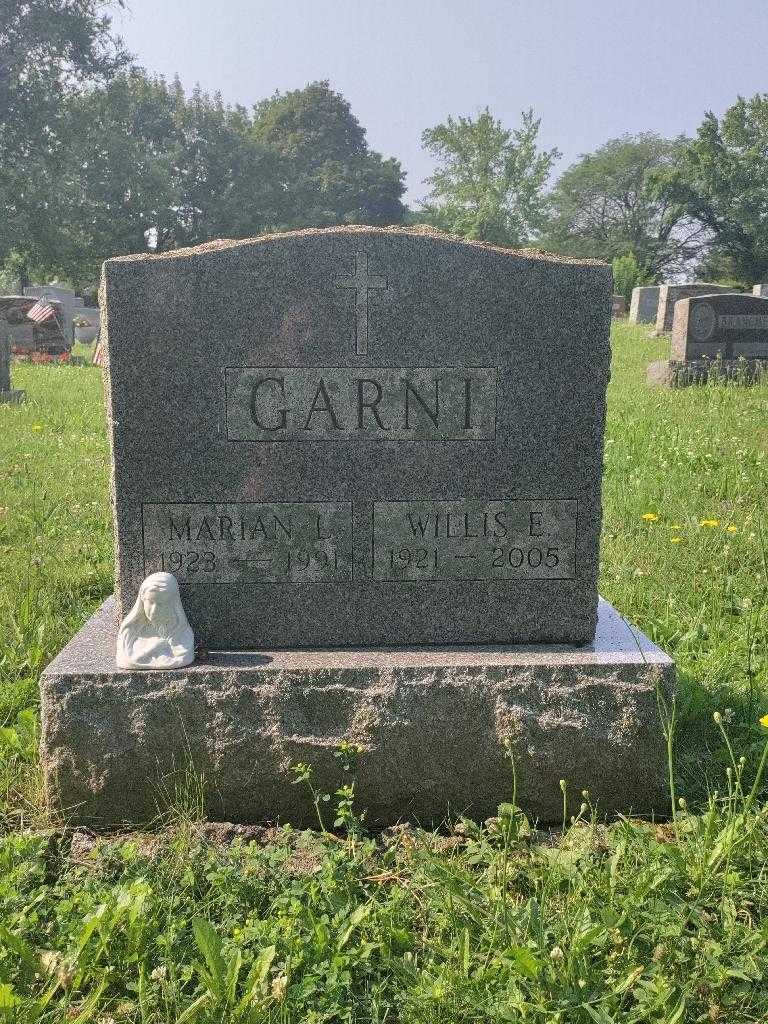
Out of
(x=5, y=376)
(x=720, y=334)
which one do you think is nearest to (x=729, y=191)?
(x=720, y=334)

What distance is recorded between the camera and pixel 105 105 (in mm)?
26797

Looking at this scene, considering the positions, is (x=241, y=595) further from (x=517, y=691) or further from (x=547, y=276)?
(x=547, y=276)

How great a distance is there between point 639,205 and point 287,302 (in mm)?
56925

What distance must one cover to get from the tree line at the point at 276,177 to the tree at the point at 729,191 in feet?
0.23

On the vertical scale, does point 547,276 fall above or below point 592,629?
above

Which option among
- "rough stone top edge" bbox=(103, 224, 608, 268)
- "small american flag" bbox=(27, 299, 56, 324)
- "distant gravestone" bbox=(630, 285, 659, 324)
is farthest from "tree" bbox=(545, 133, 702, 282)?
"rough stone top edge" bbox=(103, 224, 608, 268)

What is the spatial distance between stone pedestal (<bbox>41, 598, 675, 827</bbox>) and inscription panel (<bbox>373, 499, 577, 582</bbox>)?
0.27m

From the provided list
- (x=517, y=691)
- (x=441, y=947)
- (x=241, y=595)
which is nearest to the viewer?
(x=441, y=947)

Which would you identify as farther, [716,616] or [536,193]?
[536,193]

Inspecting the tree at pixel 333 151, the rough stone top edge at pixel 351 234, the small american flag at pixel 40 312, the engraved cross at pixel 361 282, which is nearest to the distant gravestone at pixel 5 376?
the small american flag at pixel 40 312

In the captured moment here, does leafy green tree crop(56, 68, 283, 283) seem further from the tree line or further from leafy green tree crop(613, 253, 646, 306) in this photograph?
leafy green tree crop(613, 253, 646, 306)

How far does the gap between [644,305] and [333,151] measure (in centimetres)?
3504

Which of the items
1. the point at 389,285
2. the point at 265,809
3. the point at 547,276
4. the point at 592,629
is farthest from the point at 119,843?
the point at 547,276

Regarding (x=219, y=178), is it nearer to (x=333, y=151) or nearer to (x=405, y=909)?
(x=333, y=151)
